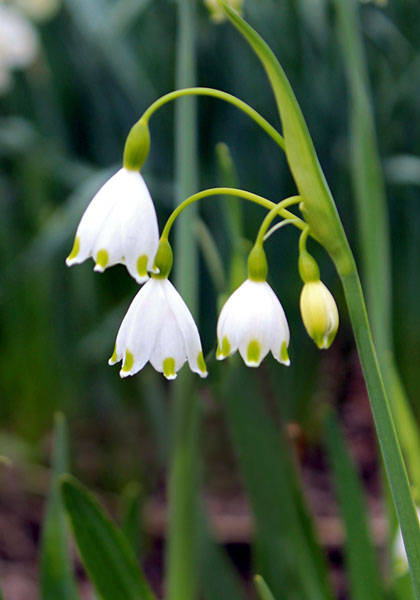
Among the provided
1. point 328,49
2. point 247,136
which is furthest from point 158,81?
point 328,49

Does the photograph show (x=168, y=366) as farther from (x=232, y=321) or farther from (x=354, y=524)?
(x=354, y=524)

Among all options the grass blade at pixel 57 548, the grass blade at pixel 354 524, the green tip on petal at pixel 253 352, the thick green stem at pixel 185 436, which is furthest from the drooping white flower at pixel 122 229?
the grass blade at pixel 354 524

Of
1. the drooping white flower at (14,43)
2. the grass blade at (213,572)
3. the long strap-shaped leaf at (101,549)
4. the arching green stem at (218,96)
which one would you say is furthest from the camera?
the drooping white flower at (14,43)

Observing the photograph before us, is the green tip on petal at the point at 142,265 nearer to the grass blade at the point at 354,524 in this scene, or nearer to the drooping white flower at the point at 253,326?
the drooping white flower at the point at 253,326

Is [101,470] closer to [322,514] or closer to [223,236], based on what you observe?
[322,514]

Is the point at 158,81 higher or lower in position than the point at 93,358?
higher

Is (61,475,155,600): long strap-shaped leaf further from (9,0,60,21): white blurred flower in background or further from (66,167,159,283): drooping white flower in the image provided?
(9,0,60,21): white blurred flower in background

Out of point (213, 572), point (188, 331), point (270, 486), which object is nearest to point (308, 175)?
point (188, 331)
